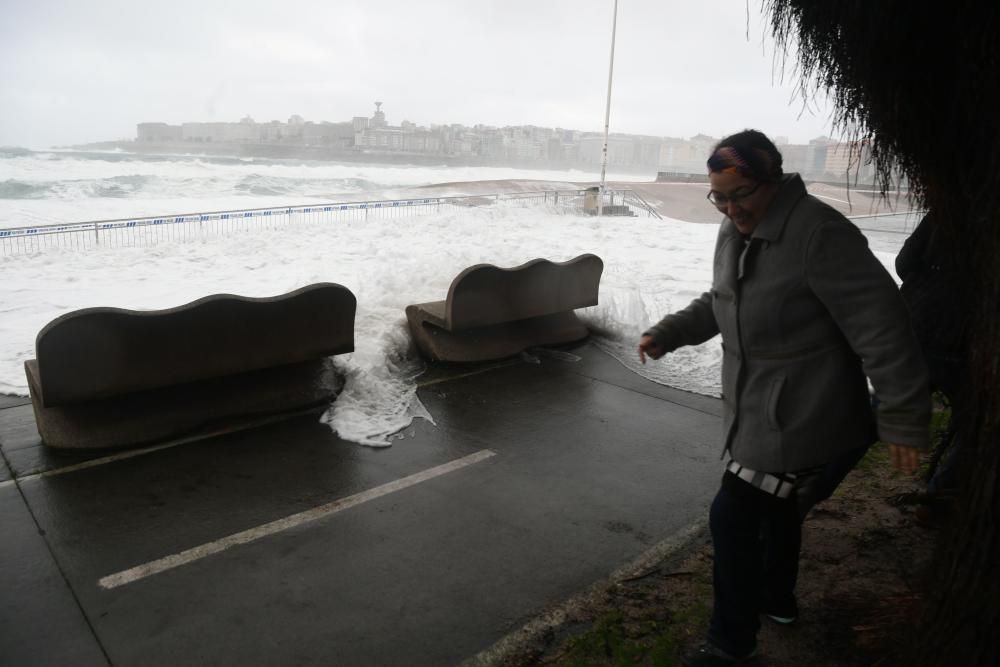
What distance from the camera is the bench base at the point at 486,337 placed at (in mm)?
7297

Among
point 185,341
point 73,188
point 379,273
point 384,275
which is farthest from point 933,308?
point 73,188

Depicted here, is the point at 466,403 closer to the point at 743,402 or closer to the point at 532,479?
the point at 532,479

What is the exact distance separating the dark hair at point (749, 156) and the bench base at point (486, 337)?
16.3 feet

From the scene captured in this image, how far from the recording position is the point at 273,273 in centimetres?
1505

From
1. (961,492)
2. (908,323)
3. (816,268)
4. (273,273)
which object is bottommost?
(273,273)

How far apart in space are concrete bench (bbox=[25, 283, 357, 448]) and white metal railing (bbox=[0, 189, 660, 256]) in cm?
1496

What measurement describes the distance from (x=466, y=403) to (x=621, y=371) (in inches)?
73.9

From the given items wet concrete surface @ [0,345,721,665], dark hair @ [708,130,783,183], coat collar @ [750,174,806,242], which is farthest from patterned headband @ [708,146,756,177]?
wet concrete surface @ [0,345,721,665]

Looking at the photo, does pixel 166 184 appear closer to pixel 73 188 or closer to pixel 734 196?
pixel 73 188

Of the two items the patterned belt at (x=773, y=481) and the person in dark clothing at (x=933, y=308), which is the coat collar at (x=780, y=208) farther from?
the person in dark clothing at (x=933, y=308)

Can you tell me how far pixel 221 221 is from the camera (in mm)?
24234

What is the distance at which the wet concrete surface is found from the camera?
10.5ft

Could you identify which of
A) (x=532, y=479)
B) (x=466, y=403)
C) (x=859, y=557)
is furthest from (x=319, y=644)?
(x=466, y=403)

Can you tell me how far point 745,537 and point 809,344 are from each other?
738 mm
